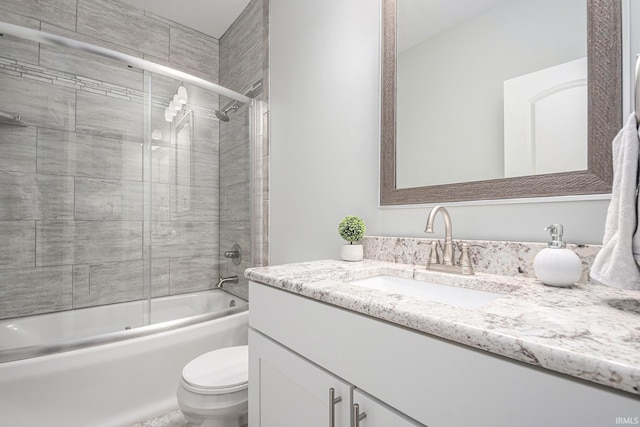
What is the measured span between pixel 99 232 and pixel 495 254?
2.06 metres

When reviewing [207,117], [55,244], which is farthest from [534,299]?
[55,244]

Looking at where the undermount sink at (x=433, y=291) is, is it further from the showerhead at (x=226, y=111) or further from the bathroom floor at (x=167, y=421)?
the showerhead at (x=226, y=111)

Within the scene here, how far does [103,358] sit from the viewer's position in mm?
1395

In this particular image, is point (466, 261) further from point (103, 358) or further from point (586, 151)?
point (103, 358)

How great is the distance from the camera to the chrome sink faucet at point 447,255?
35.5 inches

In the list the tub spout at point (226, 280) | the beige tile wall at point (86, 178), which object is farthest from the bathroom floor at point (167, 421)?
the tub spout at point (226, 280)

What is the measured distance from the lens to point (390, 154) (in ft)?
4.00

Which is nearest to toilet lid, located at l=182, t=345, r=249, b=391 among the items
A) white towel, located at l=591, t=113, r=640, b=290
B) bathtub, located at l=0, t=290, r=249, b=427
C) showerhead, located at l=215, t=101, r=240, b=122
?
bathtub, located at l=0, t=290, r=249, b=427

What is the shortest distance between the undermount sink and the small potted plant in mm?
177

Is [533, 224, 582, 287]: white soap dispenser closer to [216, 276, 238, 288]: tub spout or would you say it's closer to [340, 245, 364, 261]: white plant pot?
[340, 245, 364, 261]: white plant pot

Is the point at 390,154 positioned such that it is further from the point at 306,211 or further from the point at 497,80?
the point at 306,211

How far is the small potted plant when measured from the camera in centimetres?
118

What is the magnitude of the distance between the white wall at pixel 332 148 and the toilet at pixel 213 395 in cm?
69

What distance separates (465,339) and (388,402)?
22cm
